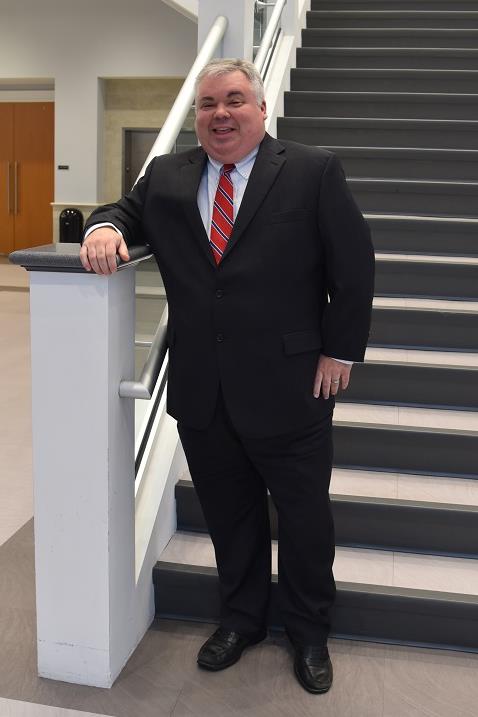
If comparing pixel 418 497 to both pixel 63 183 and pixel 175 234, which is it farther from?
pixel 63 183

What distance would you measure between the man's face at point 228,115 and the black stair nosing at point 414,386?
4.79 ft

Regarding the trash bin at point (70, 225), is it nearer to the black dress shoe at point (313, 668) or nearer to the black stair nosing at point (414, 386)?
the black stair nosing at point (414, 386)

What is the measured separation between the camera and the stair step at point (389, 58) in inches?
227

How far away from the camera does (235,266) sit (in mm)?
2180

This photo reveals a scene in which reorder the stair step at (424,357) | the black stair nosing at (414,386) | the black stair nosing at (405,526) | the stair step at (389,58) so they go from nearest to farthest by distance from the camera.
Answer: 1. the black stair nosing at (405,526)
2. the black stair nosing at (414,386)
3. the stair step at (424,357)
4. the stair step at (389,58)

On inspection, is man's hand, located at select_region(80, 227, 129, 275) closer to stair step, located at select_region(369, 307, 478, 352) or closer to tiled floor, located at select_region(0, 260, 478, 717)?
tiled floor, located at select_region(0, 260, 478, 717)

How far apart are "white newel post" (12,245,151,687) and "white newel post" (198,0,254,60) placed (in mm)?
2205

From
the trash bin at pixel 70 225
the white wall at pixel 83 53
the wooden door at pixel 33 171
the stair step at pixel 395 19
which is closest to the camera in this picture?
the stair step at pixel 395 19

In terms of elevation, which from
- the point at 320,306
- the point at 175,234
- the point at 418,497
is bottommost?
the point at 418,497

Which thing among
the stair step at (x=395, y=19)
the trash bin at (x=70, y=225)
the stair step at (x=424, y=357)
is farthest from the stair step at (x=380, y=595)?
the trash bin at (x=70, y=225)

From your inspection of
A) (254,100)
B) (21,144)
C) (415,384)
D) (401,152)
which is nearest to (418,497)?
(415,384)

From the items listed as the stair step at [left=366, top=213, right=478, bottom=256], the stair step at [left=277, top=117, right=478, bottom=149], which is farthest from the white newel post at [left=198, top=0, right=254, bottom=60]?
the stair step at [left=366, top=213, right=478, bottom=256]

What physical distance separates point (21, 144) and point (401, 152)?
10.6 meters

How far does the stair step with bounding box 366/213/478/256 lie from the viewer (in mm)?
4281
